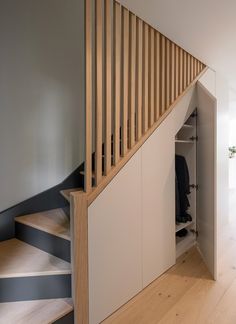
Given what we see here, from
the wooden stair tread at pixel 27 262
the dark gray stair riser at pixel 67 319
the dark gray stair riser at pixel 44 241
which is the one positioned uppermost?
the dark gray stair riser at pixel 44 241

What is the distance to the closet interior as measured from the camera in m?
2.70

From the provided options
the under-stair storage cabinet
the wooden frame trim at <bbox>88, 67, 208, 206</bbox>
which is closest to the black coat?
the under-stair storage cabinet

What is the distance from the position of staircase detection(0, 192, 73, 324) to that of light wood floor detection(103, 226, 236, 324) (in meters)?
0.42

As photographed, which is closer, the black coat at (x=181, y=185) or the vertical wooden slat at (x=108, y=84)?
the vertical wooden slat at (x=108, y=84)

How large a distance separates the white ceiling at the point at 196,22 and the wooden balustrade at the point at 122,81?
10cm

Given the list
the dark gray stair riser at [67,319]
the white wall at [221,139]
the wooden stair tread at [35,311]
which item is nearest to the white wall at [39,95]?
the wooden stair tread at [35,311]

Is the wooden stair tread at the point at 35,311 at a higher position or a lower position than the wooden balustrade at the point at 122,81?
lower

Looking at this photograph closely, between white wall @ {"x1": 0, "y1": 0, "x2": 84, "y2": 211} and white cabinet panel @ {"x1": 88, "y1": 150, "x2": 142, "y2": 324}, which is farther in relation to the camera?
white wall @ {"x1": 0, "y1": 0, "x2": 84, "y2": 211}

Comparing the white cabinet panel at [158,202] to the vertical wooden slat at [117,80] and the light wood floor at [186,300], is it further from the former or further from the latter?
the vertical wooden slat at [117,80]

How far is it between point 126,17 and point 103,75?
538 millimetres

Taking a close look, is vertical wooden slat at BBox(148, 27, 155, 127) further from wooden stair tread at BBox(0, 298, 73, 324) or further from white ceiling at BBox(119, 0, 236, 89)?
wooden stair tread at BBox(0, 298, 73, 324)

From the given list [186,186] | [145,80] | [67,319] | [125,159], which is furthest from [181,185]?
[67,319]

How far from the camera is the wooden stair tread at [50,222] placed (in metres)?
1.77

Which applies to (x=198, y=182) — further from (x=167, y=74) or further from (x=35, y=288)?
(x=35, y=288)
